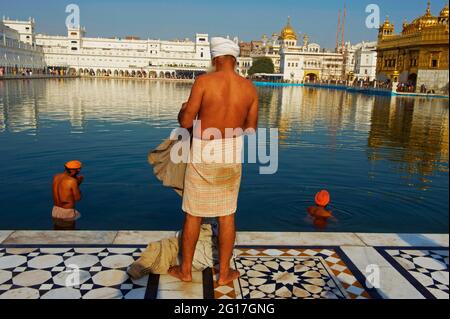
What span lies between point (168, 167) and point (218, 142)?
552 mm

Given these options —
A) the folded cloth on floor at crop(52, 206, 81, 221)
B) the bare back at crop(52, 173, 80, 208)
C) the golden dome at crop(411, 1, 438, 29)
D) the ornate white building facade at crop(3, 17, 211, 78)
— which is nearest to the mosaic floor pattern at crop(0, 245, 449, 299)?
the bare back at crop(52, 173, 80, 208)

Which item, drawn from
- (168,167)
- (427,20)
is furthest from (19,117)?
(427,20)

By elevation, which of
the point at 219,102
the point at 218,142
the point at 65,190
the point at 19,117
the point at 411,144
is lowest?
the point at 411,144

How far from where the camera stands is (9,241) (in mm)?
3598

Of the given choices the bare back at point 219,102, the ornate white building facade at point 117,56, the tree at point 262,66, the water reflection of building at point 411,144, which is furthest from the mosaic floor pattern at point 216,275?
the ornate white building facade at point 117,56

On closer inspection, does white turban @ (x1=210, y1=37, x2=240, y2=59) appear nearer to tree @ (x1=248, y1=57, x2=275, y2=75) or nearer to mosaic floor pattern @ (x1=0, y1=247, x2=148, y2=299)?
mosaic floor pattern @ (x1=0, y1=247, x2=148, y2=299)

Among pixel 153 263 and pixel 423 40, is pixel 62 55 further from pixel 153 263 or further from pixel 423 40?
pixel 153 263

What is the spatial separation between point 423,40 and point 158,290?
47.8 m

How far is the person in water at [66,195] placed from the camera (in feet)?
16.0

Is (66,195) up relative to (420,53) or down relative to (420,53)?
down

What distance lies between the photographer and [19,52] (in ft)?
221

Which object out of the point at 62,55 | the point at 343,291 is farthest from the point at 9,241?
the point at 62,55

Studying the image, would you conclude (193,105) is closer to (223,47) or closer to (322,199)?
(223,47)

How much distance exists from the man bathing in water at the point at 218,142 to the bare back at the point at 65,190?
7.75 feet
